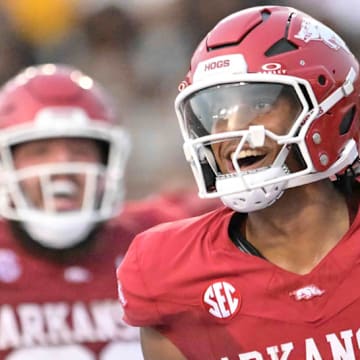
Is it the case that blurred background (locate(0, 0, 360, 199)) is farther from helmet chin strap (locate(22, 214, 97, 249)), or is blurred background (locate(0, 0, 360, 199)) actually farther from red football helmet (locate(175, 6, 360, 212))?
red football helmet (locate(175, 6, 360, 212))

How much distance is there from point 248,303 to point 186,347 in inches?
7.1

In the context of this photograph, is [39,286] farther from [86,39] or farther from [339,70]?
[86,39]

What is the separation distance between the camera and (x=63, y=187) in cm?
370

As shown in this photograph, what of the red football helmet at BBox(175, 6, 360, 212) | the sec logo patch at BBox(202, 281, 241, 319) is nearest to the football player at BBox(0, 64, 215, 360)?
the sec logo patch at BBox(202, 281, 241, 319)

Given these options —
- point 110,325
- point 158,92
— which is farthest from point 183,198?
point 158,92

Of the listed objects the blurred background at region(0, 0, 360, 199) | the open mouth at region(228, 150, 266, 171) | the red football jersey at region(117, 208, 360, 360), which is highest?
the blurred background at region(0, 0, 360, 199)

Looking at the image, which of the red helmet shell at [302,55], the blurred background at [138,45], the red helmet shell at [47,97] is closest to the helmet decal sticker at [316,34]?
the red helmet shell at [302,55]

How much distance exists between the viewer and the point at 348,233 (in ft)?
8.37

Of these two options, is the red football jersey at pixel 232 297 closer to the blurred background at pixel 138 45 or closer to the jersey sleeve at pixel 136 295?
the jersey sleeve at pixel 136 295

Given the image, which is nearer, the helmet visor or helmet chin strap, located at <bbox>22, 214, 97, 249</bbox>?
the helmet visor

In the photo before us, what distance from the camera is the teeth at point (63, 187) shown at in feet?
12.1

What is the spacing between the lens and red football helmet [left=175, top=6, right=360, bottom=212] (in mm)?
2471

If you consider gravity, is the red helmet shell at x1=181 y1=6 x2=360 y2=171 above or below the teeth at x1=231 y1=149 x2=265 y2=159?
above

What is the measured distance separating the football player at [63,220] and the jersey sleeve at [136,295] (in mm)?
920
